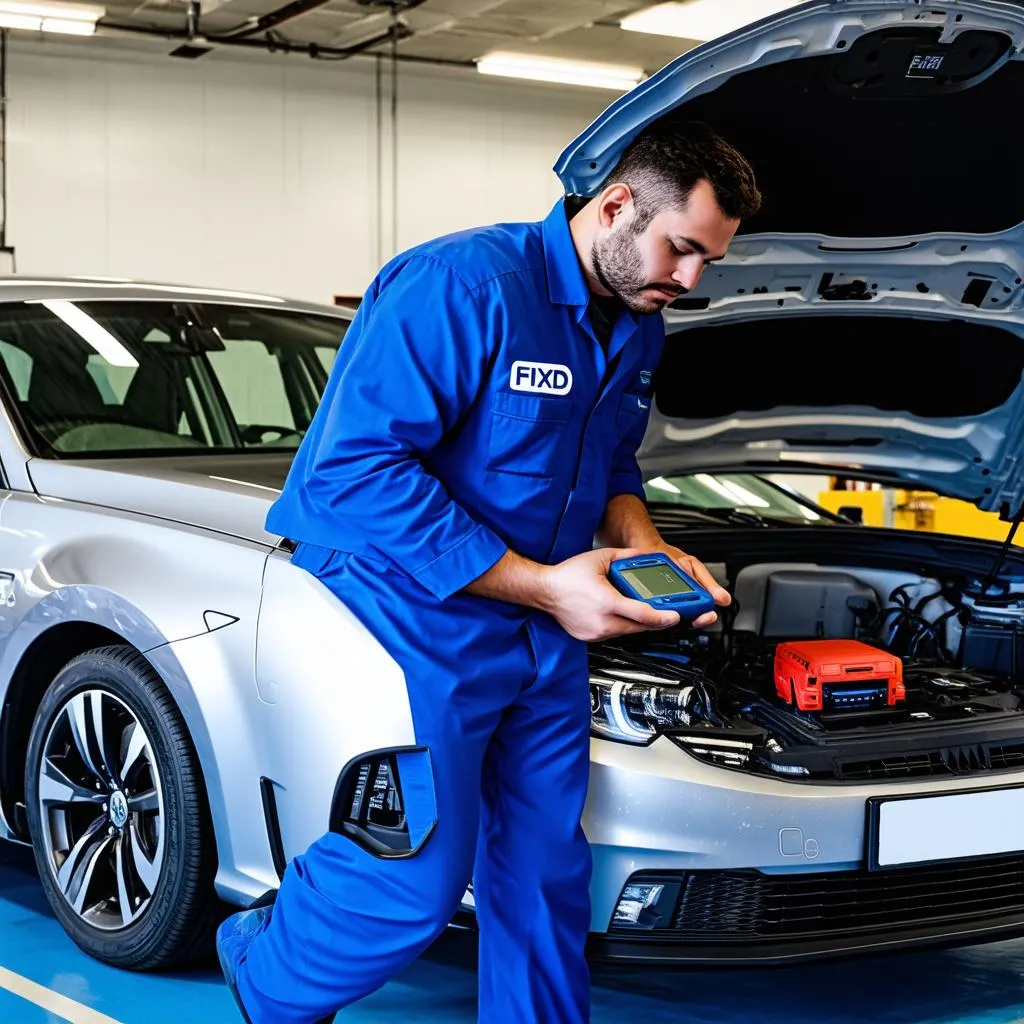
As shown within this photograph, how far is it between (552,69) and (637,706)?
993cm

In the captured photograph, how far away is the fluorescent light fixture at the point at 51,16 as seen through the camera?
941 centimetres

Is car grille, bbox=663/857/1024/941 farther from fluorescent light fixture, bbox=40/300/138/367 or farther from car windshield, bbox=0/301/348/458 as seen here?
fluorescent light fixture, bbox=40/300/138/367

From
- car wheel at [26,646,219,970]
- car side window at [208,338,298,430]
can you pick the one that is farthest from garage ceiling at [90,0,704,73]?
car wheel at [26,646,219,970]

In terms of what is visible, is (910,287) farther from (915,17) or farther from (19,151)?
(19,151)

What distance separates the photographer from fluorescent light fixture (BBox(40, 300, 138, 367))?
11.0ft

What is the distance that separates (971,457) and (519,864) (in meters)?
1.63

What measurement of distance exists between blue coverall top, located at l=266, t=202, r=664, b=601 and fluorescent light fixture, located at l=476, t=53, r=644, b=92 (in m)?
9.71

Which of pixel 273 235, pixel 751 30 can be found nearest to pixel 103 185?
pixel 273 235

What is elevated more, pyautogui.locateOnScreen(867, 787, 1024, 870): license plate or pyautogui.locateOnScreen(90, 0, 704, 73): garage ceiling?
pyautogui.locateOnScreen(90, 0, 704, 73): garage ceiling

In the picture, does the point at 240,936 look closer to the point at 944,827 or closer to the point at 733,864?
the point at 733,864

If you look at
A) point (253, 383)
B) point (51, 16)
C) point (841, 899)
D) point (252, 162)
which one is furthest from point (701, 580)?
point (252, 162)

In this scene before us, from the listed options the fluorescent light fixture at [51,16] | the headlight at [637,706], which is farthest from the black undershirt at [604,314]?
the fluorescent light fixture at [51,16]

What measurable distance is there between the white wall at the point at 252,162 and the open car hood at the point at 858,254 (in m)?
7.68

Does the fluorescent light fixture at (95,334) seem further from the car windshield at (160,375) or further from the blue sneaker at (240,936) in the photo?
the blue sneaker at (240,936)
